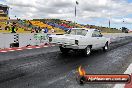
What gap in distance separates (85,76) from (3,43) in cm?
1780

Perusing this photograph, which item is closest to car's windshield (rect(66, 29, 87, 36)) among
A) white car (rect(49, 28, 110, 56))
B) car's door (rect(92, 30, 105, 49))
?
white car (rect(49, 28, 110, 56))

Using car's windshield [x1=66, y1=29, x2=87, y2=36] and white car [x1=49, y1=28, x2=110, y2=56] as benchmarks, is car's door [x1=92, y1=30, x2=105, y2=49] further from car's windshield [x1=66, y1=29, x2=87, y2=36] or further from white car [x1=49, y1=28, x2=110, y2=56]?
car's windshield [x1=66, y1=29, x2=87, y2=36]

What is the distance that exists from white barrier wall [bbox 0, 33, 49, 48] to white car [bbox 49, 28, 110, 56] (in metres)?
5.58

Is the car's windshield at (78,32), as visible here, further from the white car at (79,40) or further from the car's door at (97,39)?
the car's door at (97,39)

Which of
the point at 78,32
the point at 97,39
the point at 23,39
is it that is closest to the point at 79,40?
the point at 78,32

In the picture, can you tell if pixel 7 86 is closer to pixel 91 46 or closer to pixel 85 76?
pixel 85 76

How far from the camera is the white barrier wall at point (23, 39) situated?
20312 mm

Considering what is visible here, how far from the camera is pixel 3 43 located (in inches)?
797

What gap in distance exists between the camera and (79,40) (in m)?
14.6

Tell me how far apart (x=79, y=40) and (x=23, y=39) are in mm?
9050

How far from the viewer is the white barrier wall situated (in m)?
20.3

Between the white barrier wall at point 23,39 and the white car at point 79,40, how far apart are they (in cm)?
558

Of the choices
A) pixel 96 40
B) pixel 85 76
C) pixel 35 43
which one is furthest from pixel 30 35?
pixel 85 76

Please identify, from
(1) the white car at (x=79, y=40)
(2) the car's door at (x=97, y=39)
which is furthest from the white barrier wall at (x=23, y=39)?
(2) the car's door at (x=97, y=39)
